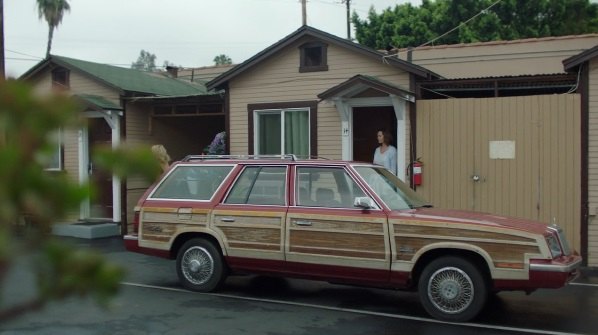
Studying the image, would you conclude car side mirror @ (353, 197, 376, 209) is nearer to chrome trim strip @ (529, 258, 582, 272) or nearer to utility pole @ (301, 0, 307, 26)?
chrome trim strip @ (529, 258, 582, 272)

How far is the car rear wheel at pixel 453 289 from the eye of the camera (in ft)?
21.3

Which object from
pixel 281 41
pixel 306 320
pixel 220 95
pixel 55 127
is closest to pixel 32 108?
pixel 55 127

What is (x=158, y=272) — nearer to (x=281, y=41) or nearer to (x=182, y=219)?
(x=182, y=219)

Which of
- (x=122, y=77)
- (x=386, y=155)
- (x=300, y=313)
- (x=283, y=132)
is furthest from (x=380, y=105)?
(x=122, y=77)

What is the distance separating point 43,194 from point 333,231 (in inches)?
246

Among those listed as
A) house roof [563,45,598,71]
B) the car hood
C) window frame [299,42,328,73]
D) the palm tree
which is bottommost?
the car hood

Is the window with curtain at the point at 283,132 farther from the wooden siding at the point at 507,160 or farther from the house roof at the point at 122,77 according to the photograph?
the house roof at the point at 122,77

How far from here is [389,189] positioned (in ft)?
24.6

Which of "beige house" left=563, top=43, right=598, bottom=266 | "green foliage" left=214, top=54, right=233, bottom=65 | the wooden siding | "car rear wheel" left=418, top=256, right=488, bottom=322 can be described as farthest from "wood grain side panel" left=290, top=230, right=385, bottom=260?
"green foliage" left=214, top=54, right=233, bottom=65

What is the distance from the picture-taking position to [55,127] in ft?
3.34

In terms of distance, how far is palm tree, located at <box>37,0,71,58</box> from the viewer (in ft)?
132

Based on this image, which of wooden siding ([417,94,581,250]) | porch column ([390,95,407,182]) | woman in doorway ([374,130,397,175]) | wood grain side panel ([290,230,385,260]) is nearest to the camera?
wood grain side panel ([290,230,385,260])

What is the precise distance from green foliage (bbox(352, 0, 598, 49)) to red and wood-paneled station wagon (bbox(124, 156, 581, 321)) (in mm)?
15327

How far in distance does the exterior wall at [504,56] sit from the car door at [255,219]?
25.9ft
